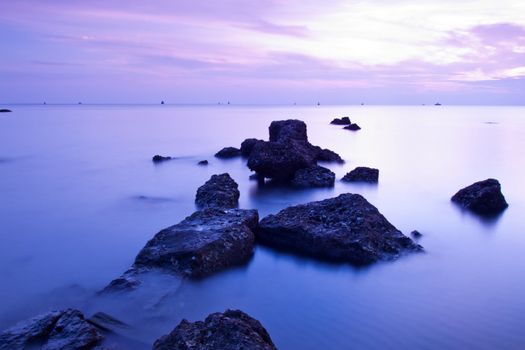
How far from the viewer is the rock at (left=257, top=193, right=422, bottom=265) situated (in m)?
7.74

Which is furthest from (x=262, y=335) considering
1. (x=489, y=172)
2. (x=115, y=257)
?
(x=489, y=172)

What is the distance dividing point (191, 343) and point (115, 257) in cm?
445

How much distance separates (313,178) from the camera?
564 inches

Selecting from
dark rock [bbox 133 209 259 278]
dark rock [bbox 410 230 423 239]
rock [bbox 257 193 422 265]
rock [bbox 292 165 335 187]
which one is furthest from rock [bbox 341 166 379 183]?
dark rock [bbox 133 209 259 278]

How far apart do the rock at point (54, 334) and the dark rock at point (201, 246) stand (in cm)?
186

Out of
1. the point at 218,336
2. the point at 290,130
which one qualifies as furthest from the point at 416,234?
the point at 290,130

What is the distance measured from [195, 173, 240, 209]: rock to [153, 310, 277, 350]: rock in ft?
21.1

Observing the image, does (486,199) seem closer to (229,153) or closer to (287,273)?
(287,273)

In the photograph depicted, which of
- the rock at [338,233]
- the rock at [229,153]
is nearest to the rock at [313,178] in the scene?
the rock at [338,233]

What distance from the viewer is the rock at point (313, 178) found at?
14219 millimetres

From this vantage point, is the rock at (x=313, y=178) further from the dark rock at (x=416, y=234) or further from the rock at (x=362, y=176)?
the dark rock at (x=416, y=234)

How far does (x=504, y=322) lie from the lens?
18.9 feet

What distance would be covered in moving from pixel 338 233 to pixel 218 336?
4.29 metres

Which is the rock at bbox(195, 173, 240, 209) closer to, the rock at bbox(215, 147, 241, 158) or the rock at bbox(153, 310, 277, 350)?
the rock at bbox(153, 310, 277, 350)
